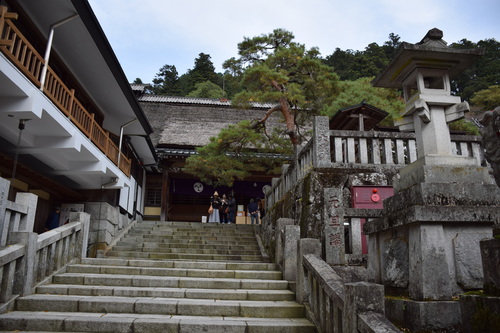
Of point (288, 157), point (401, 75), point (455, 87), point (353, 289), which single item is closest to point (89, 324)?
point (353, 289)

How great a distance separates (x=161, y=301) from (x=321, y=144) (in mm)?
4592

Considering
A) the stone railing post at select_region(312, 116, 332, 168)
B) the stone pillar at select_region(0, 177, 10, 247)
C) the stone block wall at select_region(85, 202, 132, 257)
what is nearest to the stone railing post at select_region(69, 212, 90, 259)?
the stone pillar at select_region(0, 177, 10, 247)

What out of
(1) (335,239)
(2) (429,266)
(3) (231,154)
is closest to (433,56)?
(2) (429,266)

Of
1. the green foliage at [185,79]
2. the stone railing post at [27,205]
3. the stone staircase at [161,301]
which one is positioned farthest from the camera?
the green foliage at [185,79]

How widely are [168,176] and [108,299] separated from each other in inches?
531

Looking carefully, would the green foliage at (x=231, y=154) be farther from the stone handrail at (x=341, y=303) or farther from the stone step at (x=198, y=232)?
the stone handrail at (x=341, y=303)

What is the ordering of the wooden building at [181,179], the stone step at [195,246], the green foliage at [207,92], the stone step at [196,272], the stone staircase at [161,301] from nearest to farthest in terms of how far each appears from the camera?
the stone staircase at [161,301] → the stone step at [196,272] → the stone step at [195,246] → the wooden building at [181,179] → the green foliage at [207,92]

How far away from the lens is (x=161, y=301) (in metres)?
5.57

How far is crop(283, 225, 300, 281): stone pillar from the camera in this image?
265 inches

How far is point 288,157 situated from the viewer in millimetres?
15680

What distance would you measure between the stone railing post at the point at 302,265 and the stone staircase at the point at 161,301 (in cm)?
21

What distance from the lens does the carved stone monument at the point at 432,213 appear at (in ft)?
12.0

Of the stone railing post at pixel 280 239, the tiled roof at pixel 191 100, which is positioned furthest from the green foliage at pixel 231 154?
the tiled roof at pixel 191 100

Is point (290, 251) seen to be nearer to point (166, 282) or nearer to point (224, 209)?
point (166, 282)
